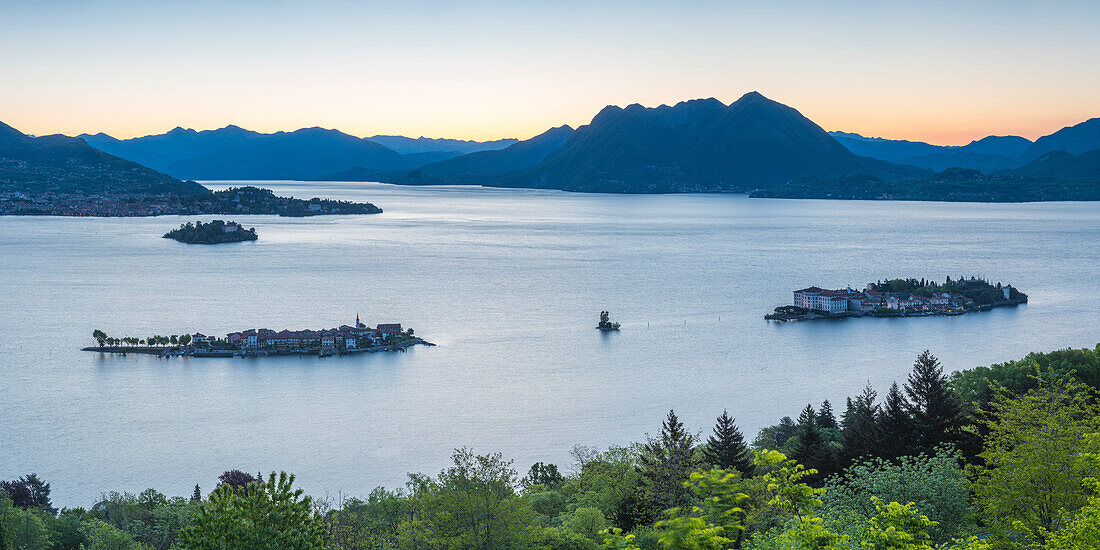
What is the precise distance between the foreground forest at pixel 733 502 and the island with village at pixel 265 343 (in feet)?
60.2

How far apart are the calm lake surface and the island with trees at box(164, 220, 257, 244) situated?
16.0 feet

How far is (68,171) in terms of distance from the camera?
169 m

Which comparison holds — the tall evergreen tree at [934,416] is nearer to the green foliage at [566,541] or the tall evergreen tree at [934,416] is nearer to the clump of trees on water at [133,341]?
the green foliage at [566,541]

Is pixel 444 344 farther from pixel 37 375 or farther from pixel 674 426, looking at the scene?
pixel 674 426

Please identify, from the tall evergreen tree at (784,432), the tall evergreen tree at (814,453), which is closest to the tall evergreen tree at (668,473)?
the tall evergreen tree at (814,453)

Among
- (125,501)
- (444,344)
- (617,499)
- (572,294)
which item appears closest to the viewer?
(617,499)

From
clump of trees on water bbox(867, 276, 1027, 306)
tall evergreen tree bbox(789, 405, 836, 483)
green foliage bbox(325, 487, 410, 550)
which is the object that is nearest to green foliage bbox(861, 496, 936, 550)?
green foliage bbox(325, 487, 410, 550)

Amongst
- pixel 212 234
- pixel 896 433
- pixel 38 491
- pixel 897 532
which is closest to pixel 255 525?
pixel 897 532

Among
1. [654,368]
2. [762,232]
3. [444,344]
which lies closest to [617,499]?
[654,368]

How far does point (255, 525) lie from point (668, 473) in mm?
9801

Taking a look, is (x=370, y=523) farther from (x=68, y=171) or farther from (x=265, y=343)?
(x=68, y=171)

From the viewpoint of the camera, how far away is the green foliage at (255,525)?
8148mm

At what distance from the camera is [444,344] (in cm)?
4303

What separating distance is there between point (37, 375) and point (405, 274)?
32914 mm
